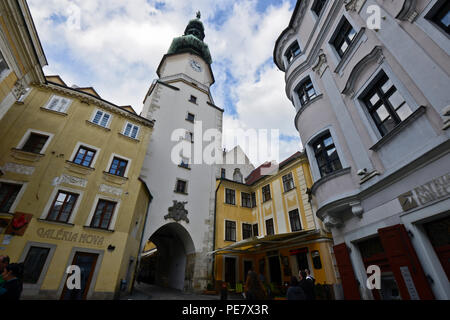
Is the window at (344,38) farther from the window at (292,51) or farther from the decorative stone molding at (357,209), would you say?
the decorative stone molding at (357,209)

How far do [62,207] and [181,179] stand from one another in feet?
31.0

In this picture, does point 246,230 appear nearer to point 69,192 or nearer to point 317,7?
point 69,192

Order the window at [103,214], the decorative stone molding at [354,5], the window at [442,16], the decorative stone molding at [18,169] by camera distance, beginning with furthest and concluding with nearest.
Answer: the window at [103,214]
the decorative stone molding at [18,169]
the decorative stone molding at [354,5]
the window at [442,16]

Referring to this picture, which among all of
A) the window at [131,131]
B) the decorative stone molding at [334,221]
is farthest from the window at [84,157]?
the decorative stone molding at [334,221]

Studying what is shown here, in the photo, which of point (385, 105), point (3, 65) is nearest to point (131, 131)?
point (3, 65)

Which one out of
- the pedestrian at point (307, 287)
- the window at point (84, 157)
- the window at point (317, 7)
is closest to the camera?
the pedestrian at point (307, 287)

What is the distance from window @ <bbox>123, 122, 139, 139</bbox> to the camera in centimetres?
1459

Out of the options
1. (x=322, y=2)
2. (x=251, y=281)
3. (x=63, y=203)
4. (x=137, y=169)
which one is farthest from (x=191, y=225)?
(x=322, y=2)

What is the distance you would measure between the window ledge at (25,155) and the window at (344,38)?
1576cm

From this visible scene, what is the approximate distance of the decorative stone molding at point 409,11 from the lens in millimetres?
5438

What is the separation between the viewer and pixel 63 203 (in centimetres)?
1076

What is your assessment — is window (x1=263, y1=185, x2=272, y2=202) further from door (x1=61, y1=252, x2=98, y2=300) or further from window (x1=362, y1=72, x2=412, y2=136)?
door (x1=61, y1=252, x2=98, y2=300)

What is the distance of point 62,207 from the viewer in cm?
1066

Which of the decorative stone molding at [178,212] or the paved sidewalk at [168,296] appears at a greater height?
the decorative stone molding at [178,212]
